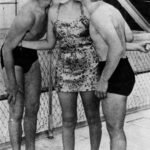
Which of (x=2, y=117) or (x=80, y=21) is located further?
(x=2, y=117)

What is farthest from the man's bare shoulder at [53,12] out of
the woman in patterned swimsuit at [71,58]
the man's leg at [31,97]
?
the man's leg at [31,97]

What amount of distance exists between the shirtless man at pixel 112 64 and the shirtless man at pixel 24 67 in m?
0.49

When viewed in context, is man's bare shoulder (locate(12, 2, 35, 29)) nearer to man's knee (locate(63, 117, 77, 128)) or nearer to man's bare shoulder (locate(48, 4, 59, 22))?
man's bare shoulder (locate(48, 4, 59, 22))

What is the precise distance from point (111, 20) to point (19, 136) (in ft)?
4.66

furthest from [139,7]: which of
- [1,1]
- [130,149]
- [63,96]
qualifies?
[63,96]

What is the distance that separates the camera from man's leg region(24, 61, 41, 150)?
3701 mm

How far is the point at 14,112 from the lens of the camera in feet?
12.1

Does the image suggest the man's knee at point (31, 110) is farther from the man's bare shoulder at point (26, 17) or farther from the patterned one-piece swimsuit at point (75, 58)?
the man's bare shoulder at point (26, 17)

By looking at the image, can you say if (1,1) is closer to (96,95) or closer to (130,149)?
(130,149)

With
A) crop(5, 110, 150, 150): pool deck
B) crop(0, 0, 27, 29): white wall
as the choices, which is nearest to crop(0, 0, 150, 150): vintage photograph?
crop(5, 110, 150, 150): pool deck

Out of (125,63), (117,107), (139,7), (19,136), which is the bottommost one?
(139,7)

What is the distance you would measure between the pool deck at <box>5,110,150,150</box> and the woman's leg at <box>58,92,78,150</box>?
0.79 meters

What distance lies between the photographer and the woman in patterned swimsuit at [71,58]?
3332mm

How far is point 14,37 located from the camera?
11.3 ft
